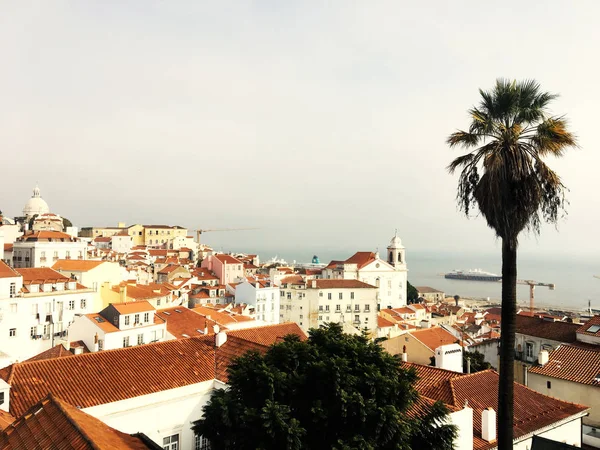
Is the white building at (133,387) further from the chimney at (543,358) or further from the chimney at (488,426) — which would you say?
the chimney at (543,358)

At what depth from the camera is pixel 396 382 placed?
9609 millimetres

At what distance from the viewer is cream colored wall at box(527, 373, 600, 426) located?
58.9ft

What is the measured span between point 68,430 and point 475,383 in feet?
41.7

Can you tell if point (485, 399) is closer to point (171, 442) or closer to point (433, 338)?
point (171, 442)

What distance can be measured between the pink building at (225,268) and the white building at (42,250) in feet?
73.0

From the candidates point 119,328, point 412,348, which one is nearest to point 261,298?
point 119,328

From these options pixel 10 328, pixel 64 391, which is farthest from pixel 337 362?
pixel 10 328

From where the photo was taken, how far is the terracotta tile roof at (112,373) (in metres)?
12.1

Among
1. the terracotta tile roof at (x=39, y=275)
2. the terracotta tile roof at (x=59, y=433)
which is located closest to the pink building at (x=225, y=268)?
the terracotta tile roof at (x=39, y=275)

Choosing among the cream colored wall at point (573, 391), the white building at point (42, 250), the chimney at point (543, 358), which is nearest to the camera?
the cream colored wall at point (573, 391)

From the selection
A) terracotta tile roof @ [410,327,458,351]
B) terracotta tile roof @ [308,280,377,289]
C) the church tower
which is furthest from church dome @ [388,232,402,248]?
terracotta tile roof @ [410,327,458,351]

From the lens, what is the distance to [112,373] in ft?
44.0

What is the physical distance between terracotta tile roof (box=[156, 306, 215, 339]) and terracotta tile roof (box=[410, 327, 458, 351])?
14833mm

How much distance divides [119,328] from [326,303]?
122ft
